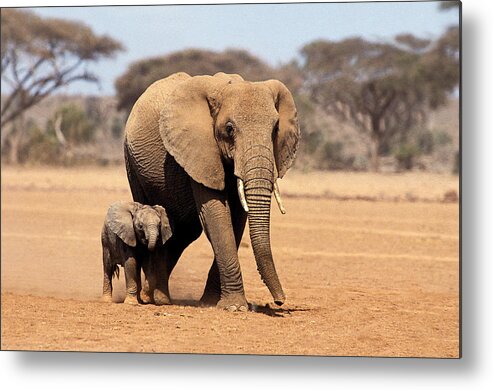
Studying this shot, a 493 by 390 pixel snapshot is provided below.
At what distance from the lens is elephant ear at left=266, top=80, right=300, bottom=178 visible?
752 cm

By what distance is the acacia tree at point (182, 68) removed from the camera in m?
26.0

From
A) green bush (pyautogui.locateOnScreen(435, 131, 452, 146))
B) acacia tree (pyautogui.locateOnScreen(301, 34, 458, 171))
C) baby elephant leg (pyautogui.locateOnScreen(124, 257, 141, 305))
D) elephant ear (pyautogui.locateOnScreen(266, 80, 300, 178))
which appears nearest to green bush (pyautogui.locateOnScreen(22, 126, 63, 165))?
acacia tree (pyautogui.locateOnScreen(301, 34, 458, 171))

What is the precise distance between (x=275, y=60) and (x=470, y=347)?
19.5m

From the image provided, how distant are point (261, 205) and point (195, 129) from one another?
0.78m

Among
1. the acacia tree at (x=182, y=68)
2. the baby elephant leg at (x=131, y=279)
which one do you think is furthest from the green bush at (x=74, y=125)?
the baby elephant leg at (x=131, y=279)

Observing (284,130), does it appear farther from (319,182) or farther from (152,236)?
(319,182)

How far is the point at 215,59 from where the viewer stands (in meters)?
25.9

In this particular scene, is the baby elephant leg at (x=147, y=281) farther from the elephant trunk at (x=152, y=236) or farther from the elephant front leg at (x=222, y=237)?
the elephant front leg at (x=222, y=237)

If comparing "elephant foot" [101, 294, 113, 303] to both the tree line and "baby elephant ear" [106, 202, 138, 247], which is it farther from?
the tree line

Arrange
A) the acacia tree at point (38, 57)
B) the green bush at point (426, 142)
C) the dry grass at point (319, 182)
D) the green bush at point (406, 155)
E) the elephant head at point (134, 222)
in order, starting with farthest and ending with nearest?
the green bush at point (426, 142) → the green bush at point (406, 155) → the dry grass at point (319, 182) → the acacia tree at point (38, 57) → the elephant head at point (134, 222)

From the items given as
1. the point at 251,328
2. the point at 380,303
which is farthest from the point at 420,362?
the point at 380,303

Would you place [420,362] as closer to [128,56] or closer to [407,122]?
[128,56]

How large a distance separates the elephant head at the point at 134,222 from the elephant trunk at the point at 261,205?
1.05 meters

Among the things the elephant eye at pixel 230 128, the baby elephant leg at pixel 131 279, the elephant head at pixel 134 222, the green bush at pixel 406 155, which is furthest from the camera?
the green bush at pixel 406 155
